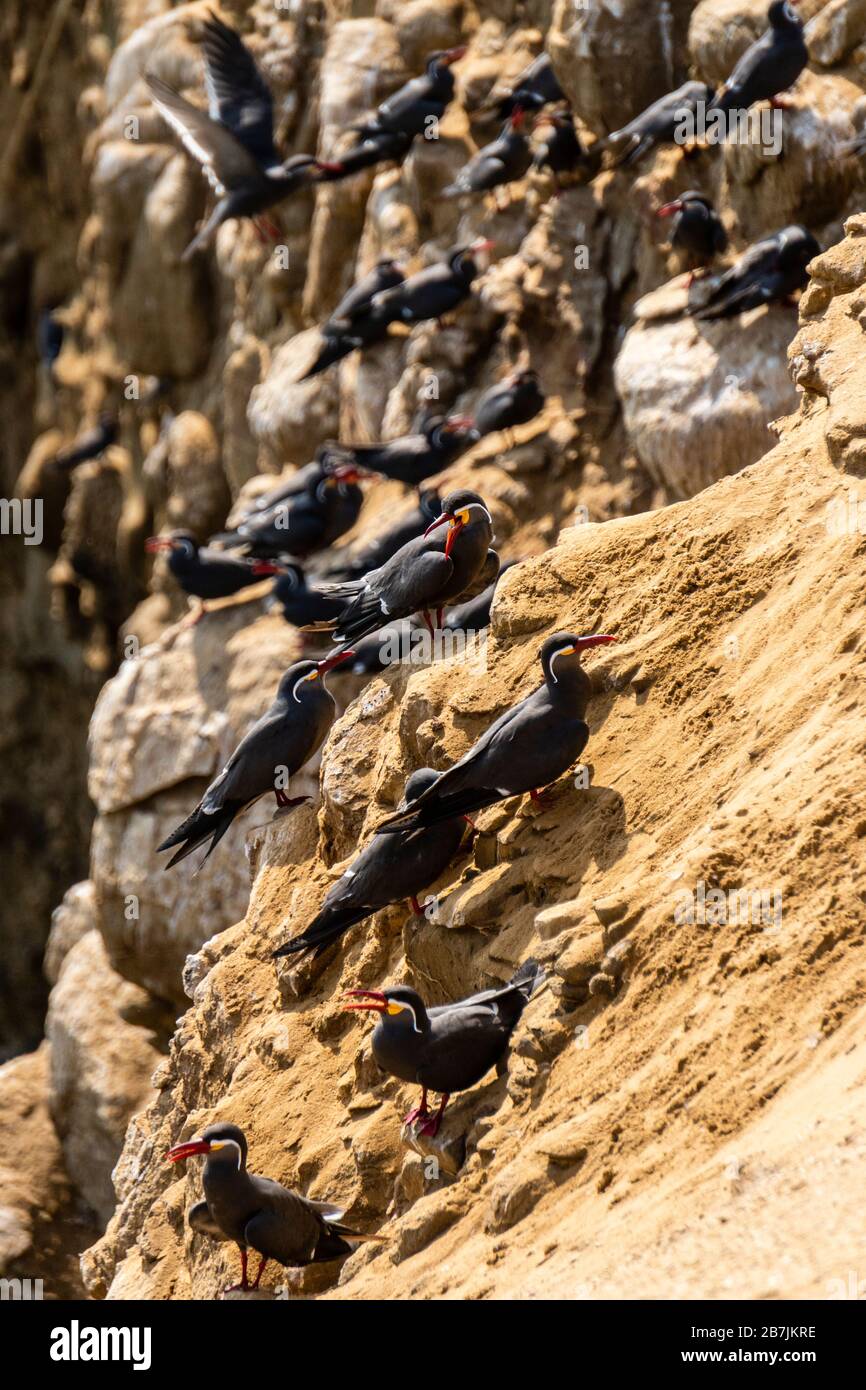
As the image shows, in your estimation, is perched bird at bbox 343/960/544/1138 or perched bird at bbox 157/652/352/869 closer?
perched bird at bbox 343/960/544/1138

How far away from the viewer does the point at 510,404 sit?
13797mm

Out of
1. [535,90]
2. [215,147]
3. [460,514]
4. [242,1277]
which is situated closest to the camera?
[242,1277]

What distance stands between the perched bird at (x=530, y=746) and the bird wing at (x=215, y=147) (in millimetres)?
11949

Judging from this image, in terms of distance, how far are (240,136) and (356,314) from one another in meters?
2.97

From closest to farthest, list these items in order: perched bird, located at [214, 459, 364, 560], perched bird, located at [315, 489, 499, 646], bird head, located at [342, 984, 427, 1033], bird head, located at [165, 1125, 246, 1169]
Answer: bird head, located at [342, 984, 427, 1033], bird head, located at [165, 1125, 246, 1169], perched bird, located at [315, 489, 499, 646], perched bird, located at [214, 459, 364, 560]

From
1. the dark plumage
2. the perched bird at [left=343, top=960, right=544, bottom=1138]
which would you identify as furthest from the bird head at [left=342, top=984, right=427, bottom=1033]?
the dark plumage

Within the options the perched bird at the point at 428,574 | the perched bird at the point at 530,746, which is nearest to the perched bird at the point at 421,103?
the perched bird at the point at 428,574

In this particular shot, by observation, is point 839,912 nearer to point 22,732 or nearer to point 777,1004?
point 777,1004

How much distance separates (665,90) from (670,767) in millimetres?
9731

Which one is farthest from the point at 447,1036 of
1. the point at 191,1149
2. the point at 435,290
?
the point at 435,290

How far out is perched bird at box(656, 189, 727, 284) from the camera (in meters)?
12.7

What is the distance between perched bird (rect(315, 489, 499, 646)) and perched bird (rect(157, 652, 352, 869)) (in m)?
0.27

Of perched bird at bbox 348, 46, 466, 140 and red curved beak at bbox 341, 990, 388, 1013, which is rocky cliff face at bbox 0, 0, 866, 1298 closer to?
perched bird at bbox 348, 46, 466, 140

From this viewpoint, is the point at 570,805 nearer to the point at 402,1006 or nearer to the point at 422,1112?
the point at 402,1006
